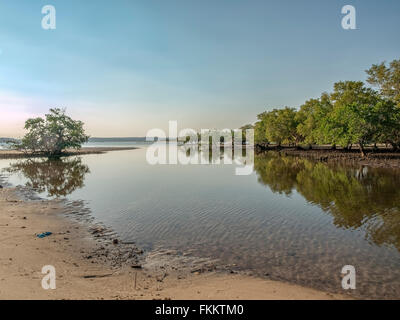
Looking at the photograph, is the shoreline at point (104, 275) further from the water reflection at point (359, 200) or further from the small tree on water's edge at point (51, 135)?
the small tree on water's edge at point (51, 135)

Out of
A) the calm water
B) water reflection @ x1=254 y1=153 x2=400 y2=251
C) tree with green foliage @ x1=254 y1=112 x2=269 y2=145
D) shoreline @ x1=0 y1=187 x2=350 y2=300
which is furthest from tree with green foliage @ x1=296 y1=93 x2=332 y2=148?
shoreline @ x1=0 y1=187 x2=350 y2=300

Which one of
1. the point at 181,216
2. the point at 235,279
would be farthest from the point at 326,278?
the point at 181,216

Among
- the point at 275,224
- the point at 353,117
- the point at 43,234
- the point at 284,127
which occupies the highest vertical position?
the point at 284,127

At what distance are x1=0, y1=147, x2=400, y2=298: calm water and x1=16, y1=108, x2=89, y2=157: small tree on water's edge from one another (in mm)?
50328

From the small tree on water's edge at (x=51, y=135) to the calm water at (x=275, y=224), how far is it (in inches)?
1981

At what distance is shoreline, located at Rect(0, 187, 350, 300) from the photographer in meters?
6.46

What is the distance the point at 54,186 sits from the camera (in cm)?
2525

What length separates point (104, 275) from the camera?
7.68 meters

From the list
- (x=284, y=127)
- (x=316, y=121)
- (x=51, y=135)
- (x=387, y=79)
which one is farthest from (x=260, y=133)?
(x=51, y=135)

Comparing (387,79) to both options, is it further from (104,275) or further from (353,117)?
(104,275)

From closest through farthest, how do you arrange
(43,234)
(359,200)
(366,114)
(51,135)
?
(43,234), (359,200), (366,114), (51,135)

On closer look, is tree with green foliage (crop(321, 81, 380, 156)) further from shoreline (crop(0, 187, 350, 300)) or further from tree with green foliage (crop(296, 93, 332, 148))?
shoreline (crop(0, 187, 350, 300))

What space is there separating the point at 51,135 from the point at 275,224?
240 ft

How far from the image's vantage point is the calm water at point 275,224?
336 inches
